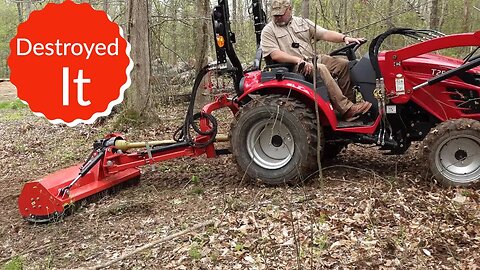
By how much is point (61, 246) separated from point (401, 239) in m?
2.91

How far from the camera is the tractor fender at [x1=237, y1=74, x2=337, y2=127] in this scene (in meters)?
5.30

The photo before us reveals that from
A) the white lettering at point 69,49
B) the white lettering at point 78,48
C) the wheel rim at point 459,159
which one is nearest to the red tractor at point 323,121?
the wheel rim at point 459,159

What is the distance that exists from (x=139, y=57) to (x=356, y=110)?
503 centimetres

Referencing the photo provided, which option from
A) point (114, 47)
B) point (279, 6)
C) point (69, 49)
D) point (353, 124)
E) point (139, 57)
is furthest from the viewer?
point (139, 57)

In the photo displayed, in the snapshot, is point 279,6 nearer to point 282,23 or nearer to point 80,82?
point 282,23

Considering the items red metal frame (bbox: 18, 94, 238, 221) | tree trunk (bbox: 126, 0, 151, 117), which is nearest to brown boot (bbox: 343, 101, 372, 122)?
red metal frame (bbox: 18, 94, 238, 221)

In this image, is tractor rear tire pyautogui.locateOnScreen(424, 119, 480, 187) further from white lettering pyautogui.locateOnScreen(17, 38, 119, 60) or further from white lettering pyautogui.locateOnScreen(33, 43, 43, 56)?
white lettering pyautogui.locateOnScreen(33, 43, 43, 56)

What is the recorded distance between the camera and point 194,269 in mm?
3889

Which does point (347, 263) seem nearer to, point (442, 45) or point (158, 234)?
point (158, 234)

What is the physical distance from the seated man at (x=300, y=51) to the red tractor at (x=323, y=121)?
10cm

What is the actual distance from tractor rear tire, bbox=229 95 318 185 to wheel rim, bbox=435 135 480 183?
119 centimetres

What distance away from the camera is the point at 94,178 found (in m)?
5.95

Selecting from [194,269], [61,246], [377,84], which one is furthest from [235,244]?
[377,84]

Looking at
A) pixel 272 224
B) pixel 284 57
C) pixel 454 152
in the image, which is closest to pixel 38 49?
pixel 284 57
